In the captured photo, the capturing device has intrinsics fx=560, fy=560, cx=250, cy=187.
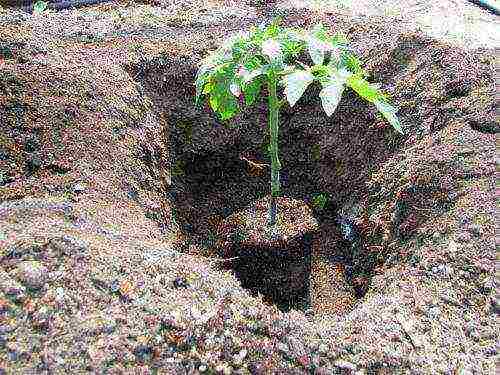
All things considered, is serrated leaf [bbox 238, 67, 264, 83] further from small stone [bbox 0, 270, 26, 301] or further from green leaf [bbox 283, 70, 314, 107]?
small stone [bbox 0, 270, 26, 301]

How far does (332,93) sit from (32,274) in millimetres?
1338

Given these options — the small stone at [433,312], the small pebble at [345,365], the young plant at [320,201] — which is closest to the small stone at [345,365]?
the small pebble at [345,365]

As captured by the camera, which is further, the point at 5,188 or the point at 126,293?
the point at 5,188

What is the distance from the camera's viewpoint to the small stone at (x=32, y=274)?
1.95m

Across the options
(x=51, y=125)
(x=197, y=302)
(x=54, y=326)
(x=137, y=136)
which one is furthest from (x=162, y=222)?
(x=54, y=326)

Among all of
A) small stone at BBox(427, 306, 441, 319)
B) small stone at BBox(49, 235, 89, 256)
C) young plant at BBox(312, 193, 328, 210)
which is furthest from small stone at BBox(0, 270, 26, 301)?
young plant at BBox(312, 193, 328, 210)

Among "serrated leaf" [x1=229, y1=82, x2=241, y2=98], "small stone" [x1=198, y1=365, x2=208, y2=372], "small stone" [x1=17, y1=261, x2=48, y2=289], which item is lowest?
"small stone" [x1=198, y1=365, x2=208, y2=372]

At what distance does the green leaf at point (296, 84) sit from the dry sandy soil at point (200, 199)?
33.2 inches

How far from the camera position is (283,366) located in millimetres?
1966

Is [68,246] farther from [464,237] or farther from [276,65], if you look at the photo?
[464,237]

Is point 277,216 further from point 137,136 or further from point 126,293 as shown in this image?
point 126,293

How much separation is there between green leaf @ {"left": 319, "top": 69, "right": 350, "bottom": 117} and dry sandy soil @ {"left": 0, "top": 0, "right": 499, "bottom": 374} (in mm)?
846

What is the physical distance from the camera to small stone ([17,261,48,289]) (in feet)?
6.39

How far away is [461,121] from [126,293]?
2318mm
